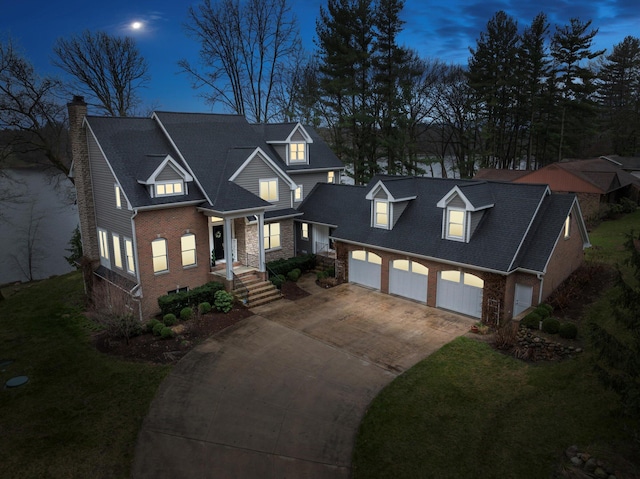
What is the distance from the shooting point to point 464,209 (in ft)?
64.6

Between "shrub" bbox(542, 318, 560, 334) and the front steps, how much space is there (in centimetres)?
1211

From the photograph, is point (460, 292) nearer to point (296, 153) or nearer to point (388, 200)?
point (388, 200)

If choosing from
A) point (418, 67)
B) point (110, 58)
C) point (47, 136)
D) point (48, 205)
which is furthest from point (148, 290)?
point (48, 205)

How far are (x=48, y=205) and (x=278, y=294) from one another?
41248 millimetres

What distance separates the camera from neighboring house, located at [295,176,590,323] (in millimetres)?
18547

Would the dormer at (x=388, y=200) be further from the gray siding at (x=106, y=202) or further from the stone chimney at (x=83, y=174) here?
the stone chimney at (x=83, y=174)

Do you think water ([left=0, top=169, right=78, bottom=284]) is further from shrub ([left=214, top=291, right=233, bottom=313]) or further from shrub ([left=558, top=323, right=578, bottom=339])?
shrub ([left=558, top=323, right=578, bottom=339])

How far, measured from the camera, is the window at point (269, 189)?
25547 mm

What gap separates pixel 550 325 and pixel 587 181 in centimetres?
2720

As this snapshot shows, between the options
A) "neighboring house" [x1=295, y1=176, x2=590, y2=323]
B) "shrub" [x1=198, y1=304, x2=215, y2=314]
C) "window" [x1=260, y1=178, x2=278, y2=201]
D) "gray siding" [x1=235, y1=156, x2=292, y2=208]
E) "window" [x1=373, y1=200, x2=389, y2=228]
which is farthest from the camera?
"window" [x1=260, y1=178, x2=278, y2=201]

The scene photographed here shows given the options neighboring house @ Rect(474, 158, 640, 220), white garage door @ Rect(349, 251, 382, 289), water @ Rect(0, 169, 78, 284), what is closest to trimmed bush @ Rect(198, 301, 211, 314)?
white garage door @ Rect(349, 251, 382, 289)

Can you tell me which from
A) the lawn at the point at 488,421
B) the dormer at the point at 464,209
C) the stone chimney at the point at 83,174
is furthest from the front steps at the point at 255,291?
the lawn at the point at 488,421

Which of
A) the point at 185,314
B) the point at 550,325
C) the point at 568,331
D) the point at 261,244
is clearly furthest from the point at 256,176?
the point at 568,331

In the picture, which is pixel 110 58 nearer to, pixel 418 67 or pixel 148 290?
pixel 148 290
